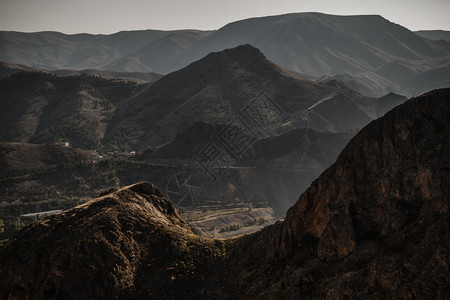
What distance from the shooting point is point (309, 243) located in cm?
3556

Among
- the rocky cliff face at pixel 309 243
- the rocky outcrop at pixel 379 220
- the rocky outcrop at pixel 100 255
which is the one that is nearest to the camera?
the rocky outcrop at pixel 379 220

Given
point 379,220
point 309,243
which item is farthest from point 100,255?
point 379,220

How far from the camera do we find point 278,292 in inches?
1309

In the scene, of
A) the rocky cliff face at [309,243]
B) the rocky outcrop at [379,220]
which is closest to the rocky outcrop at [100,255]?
the rocky cliff face at [309,243]

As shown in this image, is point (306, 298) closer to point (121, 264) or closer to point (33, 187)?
point (121, 264)

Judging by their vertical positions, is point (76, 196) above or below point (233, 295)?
below

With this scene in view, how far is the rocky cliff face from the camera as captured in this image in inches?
1138

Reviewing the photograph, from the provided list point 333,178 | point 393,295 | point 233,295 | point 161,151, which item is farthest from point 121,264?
point 161,151

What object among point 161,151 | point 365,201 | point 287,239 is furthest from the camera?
point 161,151

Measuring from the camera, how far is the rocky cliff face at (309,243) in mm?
28906

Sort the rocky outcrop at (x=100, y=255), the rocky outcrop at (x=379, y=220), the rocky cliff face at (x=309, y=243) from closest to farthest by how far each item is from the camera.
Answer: the rocky outcrop at (x=379, y=220) → the rocky cliff face at (x=309, y=243) → the rocky outcrop at (x=100, y=255)

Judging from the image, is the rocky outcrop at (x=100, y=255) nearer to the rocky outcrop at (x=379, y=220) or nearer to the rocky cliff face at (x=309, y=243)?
the rocky cliff face at (x=309, y=243)

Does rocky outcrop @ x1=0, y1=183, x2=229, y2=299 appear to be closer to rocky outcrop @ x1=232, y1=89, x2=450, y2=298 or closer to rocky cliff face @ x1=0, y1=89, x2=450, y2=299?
rocky cliff face @ x1=0, y1=89, x2=450, y2=299

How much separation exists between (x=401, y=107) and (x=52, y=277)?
27.4 metres
